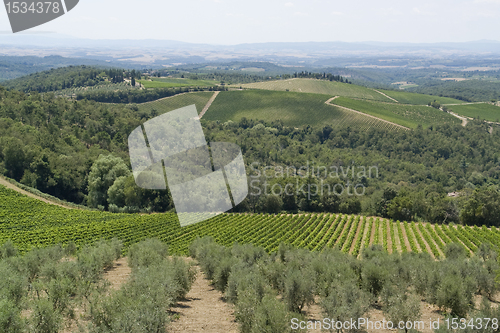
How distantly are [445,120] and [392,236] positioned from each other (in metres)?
119

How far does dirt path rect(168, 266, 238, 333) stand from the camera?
16547mm

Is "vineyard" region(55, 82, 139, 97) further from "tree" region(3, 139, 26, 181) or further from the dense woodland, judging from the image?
"tree" region(3, 139, 26, 181)

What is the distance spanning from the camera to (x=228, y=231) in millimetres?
47531

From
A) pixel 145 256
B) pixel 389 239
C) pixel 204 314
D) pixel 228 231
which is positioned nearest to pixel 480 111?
pixel 389 239

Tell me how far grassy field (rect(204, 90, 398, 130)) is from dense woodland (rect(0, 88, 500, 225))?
7.74 meters

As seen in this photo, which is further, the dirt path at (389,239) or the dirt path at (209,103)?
the dirt path at (209,103)

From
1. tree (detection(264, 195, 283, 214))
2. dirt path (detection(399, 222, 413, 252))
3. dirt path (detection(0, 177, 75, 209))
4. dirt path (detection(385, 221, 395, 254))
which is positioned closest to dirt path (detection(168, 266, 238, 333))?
dirt path (detection(385, 221, 395, 254))

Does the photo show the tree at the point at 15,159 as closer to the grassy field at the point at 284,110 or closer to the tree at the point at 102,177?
the tree at the point at 102,177

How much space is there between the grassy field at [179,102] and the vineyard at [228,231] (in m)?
94.0

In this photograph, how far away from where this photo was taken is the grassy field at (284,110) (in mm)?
139250

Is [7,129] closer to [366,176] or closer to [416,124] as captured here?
[366,176]

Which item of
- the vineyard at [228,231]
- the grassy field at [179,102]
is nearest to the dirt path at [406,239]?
the vineyard at [228,231]

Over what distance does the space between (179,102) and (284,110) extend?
1847 inches

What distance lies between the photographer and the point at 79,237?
125 ft
